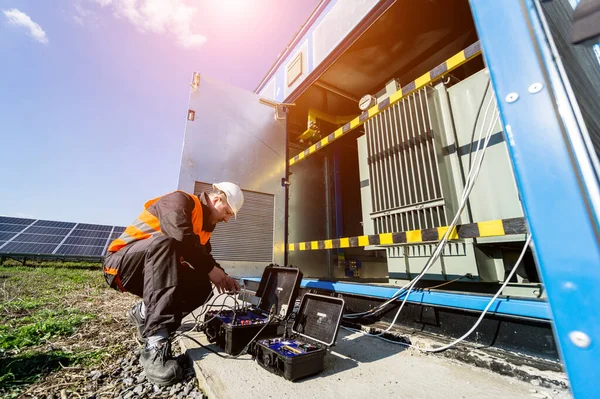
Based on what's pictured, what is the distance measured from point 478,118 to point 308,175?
2.37 metres

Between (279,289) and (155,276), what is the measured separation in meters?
0.83

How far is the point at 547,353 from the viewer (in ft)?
3.61

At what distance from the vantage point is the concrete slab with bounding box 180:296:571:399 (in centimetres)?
93

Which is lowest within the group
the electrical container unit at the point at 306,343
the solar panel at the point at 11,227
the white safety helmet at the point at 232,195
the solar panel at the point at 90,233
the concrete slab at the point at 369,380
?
the concrete slab at the point at 369,380

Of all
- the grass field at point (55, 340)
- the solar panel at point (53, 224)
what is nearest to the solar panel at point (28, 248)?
the solar panel at point (53, 224)

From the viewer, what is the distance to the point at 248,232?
2857mm

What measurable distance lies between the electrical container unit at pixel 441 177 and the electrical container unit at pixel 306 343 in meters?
0.87

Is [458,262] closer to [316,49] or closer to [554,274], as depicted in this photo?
[554,274]

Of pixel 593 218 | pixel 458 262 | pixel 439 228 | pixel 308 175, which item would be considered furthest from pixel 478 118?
pixel 308 175

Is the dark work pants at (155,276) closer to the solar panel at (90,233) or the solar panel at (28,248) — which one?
the solar panel at (28,248)

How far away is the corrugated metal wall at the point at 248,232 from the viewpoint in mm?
2678

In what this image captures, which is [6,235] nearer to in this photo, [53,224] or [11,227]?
[11,227]

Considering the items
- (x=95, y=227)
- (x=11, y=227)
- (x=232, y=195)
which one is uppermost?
(x=95, y=227)

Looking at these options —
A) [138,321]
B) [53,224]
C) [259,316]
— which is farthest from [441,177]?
[53,224]
